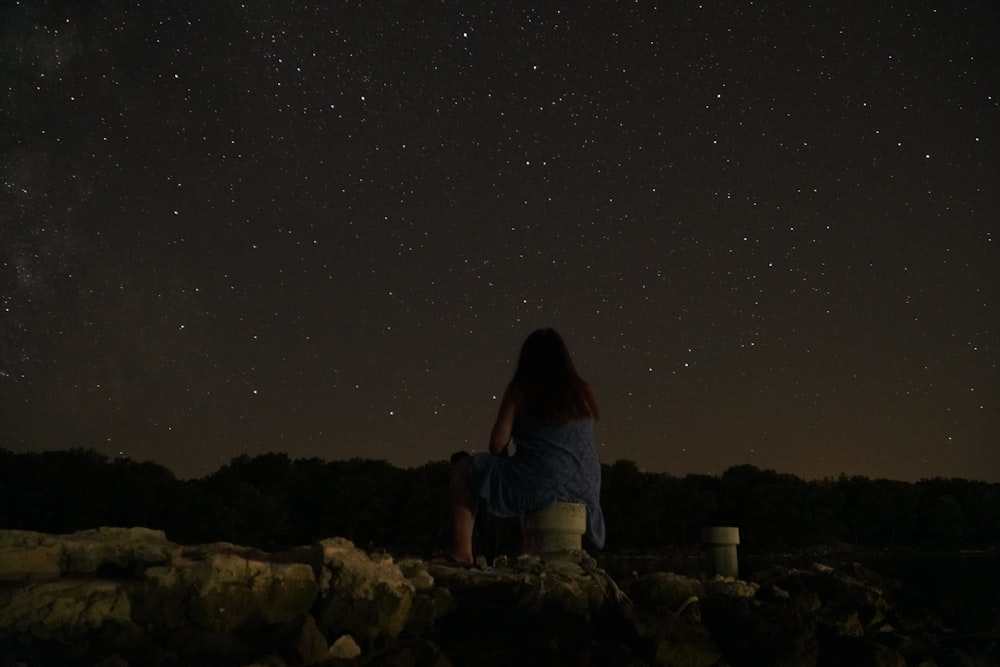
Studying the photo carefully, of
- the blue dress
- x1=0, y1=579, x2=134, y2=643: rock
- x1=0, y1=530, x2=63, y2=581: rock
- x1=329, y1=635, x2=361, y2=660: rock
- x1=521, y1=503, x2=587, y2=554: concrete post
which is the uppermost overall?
the blue dress

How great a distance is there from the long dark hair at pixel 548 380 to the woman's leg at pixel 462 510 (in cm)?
61

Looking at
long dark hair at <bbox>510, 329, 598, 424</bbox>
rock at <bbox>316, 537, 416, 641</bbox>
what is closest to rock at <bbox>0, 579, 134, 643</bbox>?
rock at <bbox>316, 537, 416, 641</bbox>

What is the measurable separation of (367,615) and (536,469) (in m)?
1.69

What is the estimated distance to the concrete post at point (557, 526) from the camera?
6.74 metres

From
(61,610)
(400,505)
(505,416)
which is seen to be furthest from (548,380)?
(400,505)

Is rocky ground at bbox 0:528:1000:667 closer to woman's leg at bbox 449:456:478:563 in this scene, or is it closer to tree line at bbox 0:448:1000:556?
woman's leg at bbox 449:456:478:563

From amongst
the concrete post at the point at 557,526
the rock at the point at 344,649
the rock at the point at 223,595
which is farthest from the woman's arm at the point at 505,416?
the rock at the point at 344,649

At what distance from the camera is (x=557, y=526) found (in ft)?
22.1

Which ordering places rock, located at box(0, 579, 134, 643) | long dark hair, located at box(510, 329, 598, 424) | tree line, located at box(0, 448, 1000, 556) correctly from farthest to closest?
tree line, located at box(0, 448, 1000, 556) < long dark hair, located at box(510, 329, 598, 424) < rock, located at box(0, 579, 134, 643)

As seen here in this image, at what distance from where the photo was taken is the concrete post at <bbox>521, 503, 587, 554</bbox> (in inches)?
265

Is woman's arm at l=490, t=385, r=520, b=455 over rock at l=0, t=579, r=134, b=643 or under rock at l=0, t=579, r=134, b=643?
over

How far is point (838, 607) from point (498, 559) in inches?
104

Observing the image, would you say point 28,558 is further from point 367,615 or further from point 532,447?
point 532,447

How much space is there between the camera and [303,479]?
146 ft
